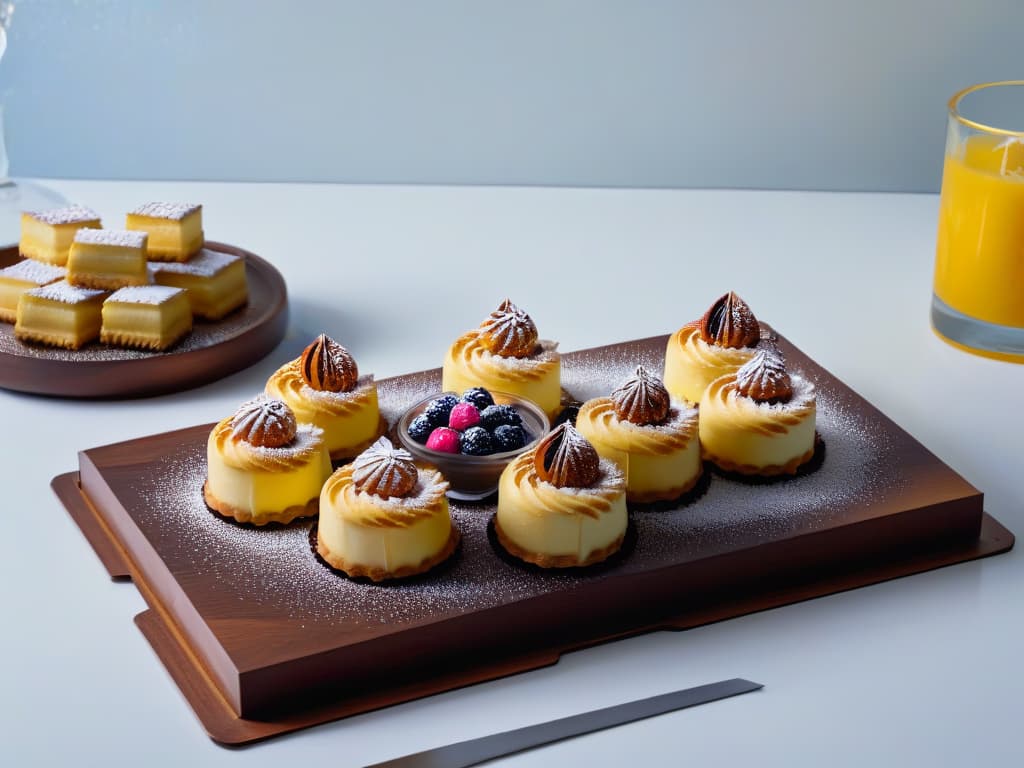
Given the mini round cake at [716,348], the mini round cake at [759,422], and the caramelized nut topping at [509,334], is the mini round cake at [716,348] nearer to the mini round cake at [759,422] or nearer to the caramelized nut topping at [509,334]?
the mini round cake at [759,422]

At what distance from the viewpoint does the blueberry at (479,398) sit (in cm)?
188

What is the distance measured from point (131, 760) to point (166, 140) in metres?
1.95

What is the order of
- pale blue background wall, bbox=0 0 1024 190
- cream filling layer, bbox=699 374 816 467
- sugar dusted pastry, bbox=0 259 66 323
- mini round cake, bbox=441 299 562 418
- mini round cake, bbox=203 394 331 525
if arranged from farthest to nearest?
pale blue background wall, bbox=0 0 1024 190, sugar dusted pastry, bbox=0 259 66 323, mini round cake, bbox=441 299 562 418, cream filling layer, bbox=699 374 816 467, mini round cake, bbox=203 394 331 525

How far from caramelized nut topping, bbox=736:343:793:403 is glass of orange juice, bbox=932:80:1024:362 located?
54 cm

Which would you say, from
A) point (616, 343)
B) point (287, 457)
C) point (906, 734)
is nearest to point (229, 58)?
point (616, 343)

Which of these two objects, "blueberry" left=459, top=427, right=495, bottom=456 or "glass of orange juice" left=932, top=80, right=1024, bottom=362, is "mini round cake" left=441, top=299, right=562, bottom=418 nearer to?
"blueberry" left=459, top=427, right=495, bottom=456

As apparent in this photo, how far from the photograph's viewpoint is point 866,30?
2.91 meters

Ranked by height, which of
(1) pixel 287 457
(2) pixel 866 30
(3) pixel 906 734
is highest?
(2) pixel 866 30

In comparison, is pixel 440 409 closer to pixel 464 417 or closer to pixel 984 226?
pixel 464 417

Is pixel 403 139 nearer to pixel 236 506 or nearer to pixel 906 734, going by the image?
pixel 236 506

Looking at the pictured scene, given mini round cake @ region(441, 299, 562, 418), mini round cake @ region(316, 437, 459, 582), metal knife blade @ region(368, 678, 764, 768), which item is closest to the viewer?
metal knife blade @ region(368, 678, 764, 768)

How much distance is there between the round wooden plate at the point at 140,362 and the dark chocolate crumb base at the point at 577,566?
668 millimetres

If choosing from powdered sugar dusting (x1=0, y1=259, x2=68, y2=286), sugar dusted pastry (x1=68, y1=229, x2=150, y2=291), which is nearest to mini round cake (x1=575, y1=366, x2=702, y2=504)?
sugar dusted pastry (x1=68, y1=229, x2=150, y2=291)

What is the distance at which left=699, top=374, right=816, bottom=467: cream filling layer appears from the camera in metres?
1.82
